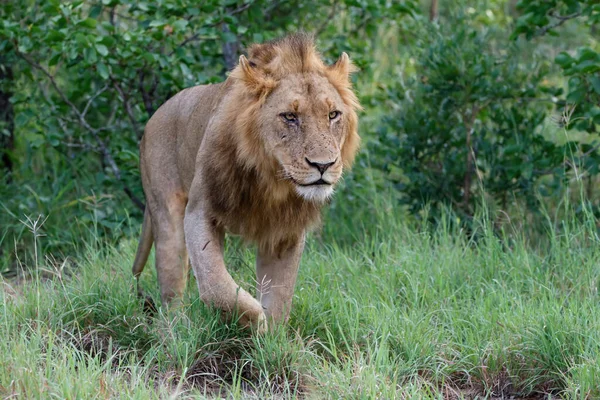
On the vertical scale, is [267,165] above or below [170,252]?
above

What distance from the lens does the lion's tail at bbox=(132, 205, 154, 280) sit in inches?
181

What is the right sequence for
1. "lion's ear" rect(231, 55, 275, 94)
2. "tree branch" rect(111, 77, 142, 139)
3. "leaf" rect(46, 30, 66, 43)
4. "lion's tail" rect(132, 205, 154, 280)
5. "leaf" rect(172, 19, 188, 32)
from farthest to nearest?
"tree branch" rect(111, 77, 142, 139) < "leaf" rect(172, 19, 188, 32) < "leaf" rect(46, 30, 66, 43) < "lion's tail" rect(132, 205, 154, 280) < "lion's ear" rect(231, 55, 275, 94)

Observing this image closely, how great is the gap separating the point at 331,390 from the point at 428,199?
300 cm

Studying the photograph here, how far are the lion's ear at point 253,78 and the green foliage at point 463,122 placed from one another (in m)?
2.35

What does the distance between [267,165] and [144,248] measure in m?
1.22

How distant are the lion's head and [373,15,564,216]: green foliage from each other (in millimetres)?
2080

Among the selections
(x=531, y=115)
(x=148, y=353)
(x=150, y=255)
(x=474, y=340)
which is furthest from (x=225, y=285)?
(x=531, y=115)

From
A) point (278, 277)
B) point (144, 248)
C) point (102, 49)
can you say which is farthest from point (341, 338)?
point (102, 49)

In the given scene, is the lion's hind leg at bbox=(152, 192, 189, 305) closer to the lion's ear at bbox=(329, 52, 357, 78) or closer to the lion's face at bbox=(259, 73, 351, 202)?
the lion's face at bbox=(259, 73, 351, 202)

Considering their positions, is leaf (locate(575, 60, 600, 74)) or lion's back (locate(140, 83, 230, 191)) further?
leaf (locate(575, 60, 600, 74))

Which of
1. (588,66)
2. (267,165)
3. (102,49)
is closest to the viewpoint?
(267,165)

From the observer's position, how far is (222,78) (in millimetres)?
6047

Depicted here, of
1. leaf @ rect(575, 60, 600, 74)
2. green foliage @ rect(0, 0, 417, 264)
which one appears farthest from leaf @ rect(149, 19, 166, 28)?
leaf @ rect(575, 60, 600, 74)

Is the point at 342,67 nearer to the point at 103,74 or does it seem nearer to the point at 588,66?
the point at 588,66
